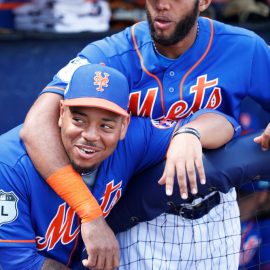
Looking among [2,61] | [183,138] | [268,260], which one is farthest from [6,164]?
[2,61]

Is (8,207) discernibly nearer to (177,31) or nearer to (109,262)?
(109,262)

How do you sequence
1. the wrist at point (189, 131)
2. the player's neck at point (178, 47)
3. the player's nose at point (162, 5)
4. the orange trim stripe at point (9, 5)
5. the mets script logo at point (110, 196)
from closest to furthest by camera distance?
the wrist at point (189, 131) → the mets script logo at point (110, 196) → the player's nose at point (162, 5) → the player's neck at point (178, 47) → the orange trim stripe at point (9, 5)

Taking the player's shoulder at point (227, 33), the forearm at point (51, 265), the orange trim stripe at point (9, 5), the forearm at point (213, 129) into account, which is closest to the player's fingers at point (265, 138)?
Answer: the forearm at point (213, 129)

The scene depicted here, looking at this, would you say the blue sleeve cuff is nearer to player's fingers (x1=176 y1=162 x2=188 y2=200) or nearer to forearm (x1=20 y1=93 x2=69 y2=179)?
player's fingers (x1=176 y1=162 x2=188 y2=200)

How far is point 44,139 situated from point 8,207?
0.74ft

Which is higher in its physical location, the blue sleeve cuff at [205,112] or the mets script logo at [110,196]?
the blue sleeve cuff at [205,112]

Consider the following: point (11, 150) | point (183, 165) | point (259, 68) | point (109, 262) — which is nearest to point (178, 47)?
point (259, 68)

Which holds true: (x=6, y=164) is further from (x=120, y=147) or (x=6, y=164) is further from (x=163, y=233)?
(x=163, y=233)

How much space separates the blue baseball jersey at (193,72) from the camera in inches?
105

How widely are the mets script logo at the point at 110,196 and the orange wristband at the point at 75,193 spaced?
12cm

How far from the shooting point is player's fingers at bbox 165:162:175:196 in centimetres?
221

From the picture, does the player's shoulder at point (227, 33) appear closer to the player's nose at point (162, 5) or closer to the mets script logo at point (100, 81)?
the player's nose at point (162, 5)

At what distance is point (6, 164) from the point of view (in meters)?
2.32

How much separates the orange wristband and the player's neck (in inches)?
23.9
